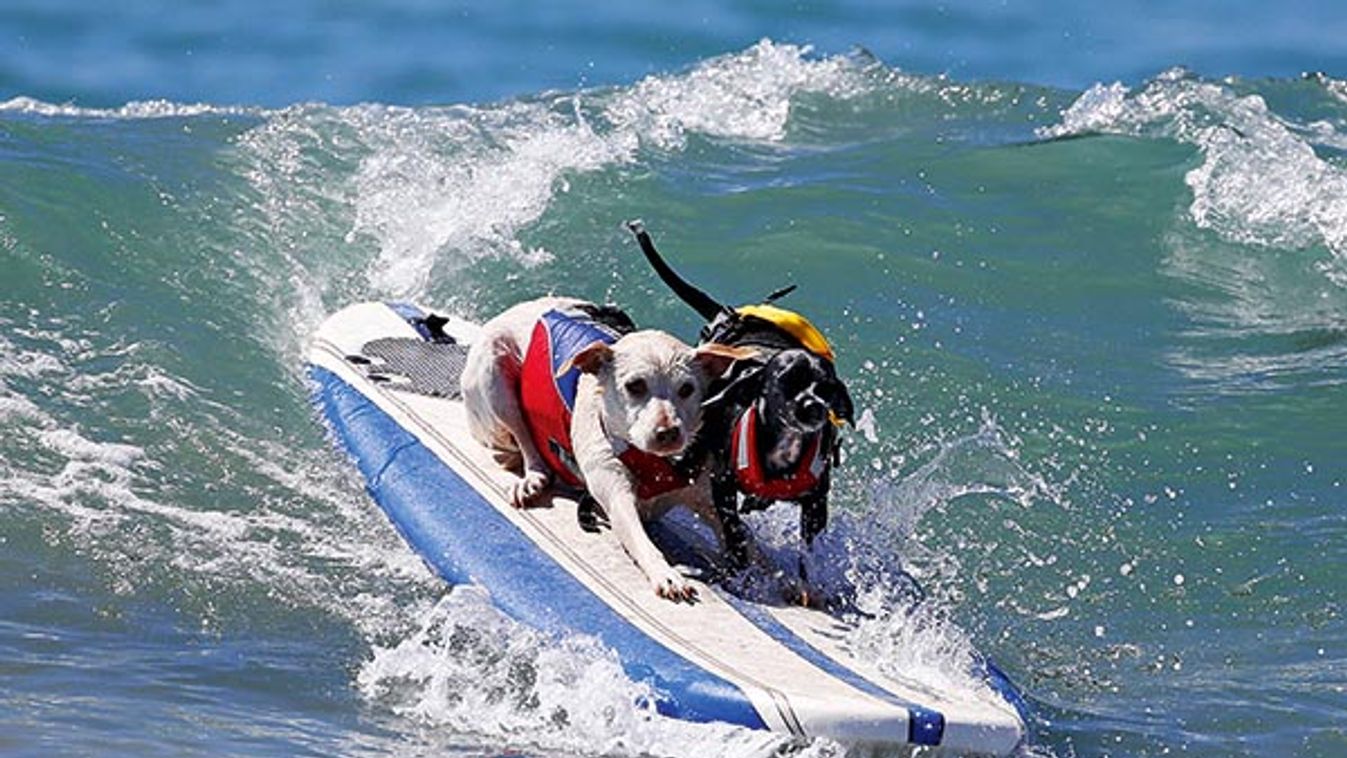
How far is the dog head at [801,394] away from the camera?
19.5 ft

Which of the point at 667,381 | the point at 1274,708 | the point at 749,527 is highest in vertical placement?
the point at 667,381

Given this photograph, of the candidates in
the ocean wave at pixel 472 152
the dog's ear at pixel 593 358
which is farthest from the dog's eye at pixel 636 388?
the ocean wave at pixel 472 152

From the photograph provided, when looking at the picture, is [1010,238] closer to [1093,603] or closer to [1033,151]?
[1033,151]

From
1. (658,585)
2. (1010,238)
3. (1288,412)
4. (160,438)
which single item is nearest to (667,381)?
(658,585)

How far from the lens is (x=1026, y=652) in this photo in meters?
6.87

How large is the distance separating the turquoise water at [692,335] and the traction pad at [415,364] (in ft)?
1.20

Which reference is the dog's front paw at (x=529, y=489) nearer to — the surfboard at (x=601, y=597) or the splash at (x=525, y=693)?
the surfboard at (x=601, y=597)

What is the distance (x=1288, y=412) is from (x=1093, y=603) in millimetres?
2196

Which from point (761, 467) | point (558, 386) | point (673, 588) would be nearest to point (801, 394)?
point (761, 467)

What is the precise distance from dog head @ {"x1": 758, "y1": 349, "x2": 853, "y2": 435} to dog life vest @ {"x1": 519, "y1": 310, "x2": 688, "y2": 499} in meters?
0.58

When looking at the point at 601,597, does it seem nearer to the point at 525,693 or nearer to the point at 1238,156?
the point at 525,693

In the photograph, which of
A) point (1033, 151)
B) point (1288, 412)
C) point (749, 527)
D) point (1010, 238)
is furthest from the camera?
point (1033, 151)

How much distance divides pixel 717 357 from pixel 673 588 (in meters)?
0.62

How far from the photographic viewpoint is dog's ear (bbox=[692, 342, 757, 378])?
6.21 m
